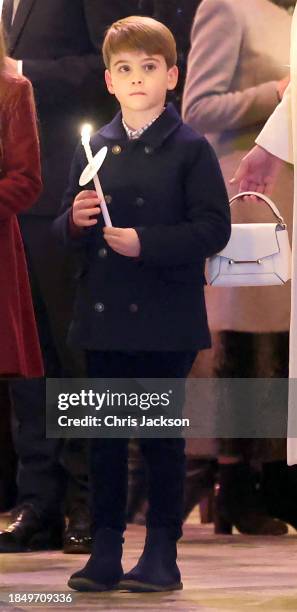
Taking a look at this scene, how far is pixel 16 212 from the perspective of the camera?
9.18ft

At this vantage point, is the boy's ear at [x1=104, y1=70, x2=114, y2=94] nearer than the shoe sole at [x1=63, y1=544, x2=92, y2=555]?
Yes

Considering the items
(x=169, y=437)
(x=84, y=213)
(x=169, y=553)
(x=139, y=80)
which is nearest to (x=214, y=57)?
(x=139, y=80)

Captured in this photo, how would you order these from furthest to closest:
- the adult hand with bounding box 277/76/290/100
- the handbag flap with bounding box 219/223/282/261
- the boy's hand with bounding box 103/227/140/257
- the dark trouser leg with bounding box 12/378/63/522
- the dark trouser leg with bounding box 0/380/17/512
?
the dark trouser leg with bounding box 0/380/17/512 < the dark trouser leg with bounding box 12/378/63/522 < the adult hand with bounding box 277/76/290/100 < the handbag flap with bounding box 219/223/282/261 < the boy's hand with bounding box 103/227/140/257

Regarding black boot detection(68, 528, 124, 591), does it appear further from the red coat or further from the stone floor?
the red coat

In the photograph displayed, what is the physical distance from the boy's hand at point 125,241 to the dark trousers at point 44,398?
21 centimetres

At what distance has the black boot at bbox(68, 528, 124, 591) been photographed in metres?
2.63

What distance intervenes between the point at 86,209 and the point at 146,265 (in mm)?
168

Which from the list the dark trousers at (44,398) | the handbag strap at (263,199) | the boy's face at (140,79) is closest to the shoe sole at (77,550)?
the dark trousers at (44,398)

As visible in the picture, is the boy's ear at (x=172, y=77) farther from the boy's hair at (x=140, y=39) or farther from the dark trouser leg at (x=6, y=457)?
the dark trouser leg at (x=6, y=457)

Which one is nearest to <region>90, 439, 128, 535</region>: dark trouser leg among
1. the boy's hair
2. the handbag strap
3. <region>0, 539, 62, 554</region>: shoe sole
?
<region>0, 539, 62, 554</region>: shoe sole

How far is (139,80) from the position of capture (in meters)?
2.68

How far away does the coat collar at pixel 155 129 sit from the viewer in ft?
8.79

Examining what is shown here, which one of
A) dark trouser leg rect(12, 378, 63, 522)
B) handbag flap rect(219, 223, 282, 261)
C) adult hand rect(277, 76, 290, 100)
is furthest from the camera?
dark trouser leg rect(12, 378, 63, 522)

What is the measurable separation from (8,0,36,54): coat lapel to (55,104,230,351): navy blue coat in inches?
13.3
